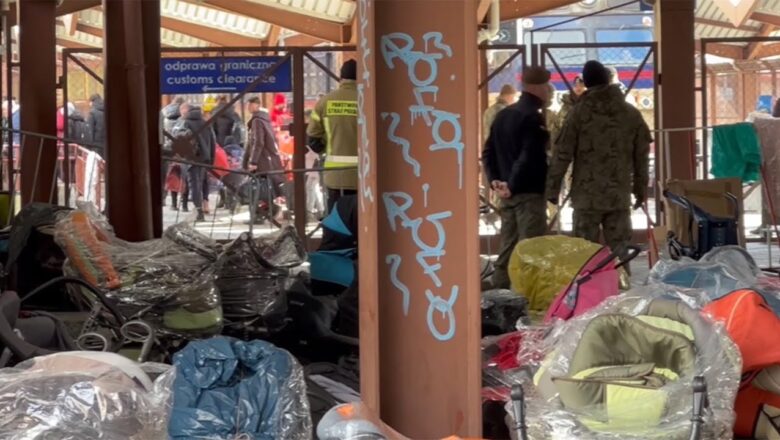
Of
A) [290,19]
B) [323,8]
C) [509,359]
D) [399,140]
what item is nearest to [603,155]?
[509,359]

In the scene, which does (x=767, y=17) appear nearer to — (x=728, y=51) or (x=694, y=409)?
(x=728, y=51)

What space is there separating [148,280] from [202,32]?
13184 millimetres

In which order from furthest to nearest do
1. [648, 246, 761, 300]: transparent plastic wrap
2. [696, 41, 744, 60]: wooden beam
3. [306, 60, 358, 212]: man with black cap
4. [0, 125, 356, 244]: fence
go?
[696, 41, 744, 60]: wooden beam < [0, 125, 356, 244]: fence < [306, 60, 358, 212]: man with black cap < [648, 246, 761, 300]: transparent plastic wrap

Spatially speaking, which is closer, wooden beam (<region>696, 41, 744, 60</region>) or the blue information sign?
the blue information sign

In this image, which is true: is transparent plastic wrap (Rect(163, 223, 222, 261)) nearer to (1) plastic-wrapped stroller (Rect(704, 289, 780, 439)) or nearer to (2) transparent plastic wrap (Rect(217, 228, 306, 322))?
(2) transparent plastic wrap (Rect(217, 228, 306, 322))

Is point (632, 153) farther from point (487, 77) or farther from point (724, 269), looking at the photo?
point (487, 77)

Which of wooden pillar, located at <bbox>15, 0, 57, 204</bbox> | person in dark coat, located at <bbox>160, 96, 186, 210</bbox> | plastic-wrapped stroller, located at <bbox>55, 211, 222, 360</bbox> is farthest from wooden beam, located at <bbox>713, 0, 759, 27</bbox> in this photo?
plastic-wrapped stroller, located at <bbox>55, 211, 222, 360</bbox>

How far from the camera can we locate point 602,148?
8.57 metres

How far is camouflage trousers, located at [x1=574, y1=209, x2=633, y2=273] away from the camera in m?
8.69

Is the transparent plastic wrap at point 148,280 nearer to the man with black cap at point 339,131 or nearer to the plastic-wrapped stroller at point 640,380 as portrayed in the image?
the plastic-wrapped stroller at point 640,380

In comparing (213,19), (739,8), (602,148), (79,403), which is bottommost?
(79,403)

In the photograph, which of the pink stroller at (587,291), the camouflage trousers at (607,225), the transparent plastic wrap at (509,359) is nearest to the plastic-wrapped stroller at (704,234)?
the camouflage trousers at (607,225)

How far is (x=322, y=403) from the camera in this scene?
17.1 ft

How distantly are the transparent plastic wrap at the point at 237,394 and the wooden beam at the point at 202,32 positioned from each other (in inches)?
578
